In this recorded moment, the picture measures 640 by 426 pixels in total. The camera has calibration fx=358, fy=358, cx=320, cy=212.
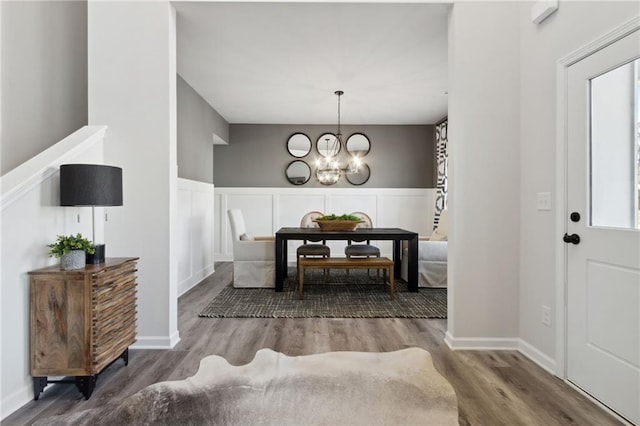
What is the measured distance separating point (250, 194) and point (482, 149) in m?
4.82

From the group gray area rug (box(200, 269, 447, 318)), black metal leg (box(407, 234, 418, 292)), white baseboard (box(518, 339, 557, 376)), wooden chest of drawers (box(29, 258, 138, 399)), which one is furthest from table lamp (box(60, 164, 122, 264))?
black metal leg (box(407, 234, 418, 292))

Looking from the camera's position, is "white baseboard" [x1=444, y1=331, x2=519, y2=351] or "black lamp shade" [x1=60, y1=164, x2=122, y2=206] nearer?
"black lamp shade" [x1=60, y1=164, x2=122, y2=206]

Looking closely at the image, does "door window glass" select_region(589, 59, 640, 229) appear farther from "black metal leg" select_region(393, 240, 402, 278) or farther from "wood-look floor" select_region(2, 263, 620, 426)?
"black metal leg" select_region(393, 240, 402, 278)

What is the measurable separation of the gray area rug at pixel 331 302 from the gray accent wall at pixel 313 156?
8.54 feet

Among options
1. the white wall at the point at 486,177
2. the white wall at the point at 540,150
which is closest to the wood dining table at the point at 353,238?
the white wall at the point at 486,177

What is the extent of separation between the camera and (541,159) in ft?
7.93

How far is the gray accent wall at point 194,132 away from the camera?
171 inches

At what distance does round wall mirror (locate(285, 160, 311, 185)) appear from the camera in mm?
6824

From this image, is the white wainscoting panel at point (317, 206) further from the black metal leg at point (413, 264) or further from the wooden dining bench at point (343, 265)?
the wooden dining bench at point (343, 265)

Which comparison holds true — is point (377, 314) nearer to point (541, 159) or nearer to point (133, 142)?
point (541, 159)

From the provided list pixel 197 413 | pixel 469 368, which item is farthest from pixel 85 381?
pixel 469 368

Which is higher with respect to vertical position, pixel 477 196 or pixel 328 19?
pixel 328 19

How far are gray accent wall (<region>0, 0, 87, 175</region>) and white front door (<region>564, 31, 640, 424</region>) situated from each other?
12.5ft

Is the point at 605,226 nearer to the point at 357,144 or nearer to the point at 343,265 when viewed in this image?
the point at 343,265
